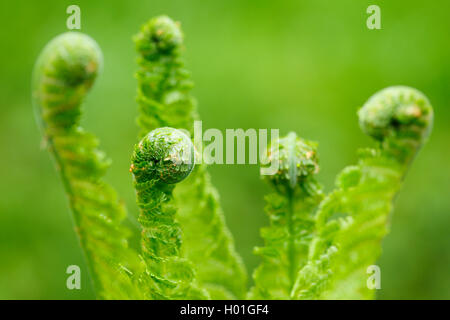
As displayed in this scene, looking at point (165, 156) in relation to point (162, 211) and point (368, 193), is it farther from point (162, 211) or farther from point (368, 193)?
point (368, 193)

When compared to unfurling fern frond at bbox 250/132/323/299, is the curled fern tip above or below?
above

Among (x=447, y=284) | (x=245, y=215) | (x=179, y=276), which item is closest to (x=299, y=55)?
(x=245, y=215)

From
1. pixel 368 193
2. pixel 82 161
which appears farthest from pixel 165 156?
pixel 368 193

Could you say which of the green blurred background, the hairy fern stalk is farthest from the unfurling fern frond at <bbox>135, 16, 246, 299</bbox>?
the green blurred background

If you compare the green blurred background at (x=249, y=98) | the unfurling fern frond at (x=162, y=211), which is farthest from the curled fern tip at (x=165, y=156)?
the green blurred background at (x=249, y=98)

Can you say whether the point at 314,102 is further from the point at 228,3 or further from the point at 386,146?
the point at 386,146

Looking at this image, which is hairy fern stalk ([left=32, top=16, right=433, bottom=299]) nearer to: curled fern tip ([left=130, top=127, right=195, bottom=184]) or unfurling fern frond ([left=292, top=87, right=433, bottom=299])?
unfurling fern frond ([left=292, top=87, right=433, bottom=299])
